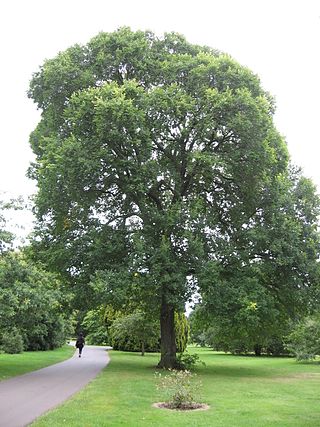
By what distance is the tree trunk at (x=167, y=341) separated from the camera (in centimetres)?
2166

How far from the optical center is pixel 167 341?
22.2 metres

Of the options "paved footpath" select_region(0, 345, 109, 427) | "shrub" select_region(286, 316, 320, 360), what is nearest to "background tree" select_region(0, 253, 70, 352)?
"paved footpath" select_region(0, 345, 109, 427)

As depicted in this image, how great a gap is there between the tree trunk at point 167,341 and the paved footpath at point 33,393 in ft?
13.2

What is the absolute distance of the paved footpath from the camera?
9.55 m

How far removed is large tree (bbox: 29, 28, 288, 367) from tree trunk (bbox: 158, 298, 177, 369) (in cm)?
5

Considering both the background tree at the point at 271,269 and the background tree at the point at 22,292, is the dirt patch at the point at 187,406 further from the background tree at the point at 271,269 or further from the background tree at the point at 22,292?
the background tree at the point at 271,269

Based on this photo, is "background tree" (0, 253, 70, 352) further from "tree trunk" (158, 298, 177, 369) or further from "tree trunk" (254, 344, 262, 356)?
"tree trunk" (254, 344, 262, 356)

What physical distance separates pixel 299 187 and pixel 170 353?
34.9 feet

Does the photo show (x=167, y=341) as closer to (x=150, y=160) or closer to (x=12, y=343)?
(x=150, y=160)

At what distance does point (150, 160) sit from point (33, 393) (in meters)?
11.2

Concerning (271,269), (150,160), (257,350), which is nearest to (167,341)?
(271,269)

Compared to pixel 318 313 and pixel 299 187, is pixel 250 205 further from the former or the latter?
pixel 318 313

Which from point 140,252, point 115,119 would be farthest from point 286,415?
point 115,119

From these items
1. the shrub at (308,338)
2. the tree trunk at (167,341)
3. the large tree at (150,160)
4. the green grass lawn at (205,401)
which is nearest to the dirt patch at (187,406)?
the green grass lawn at (205,401)
